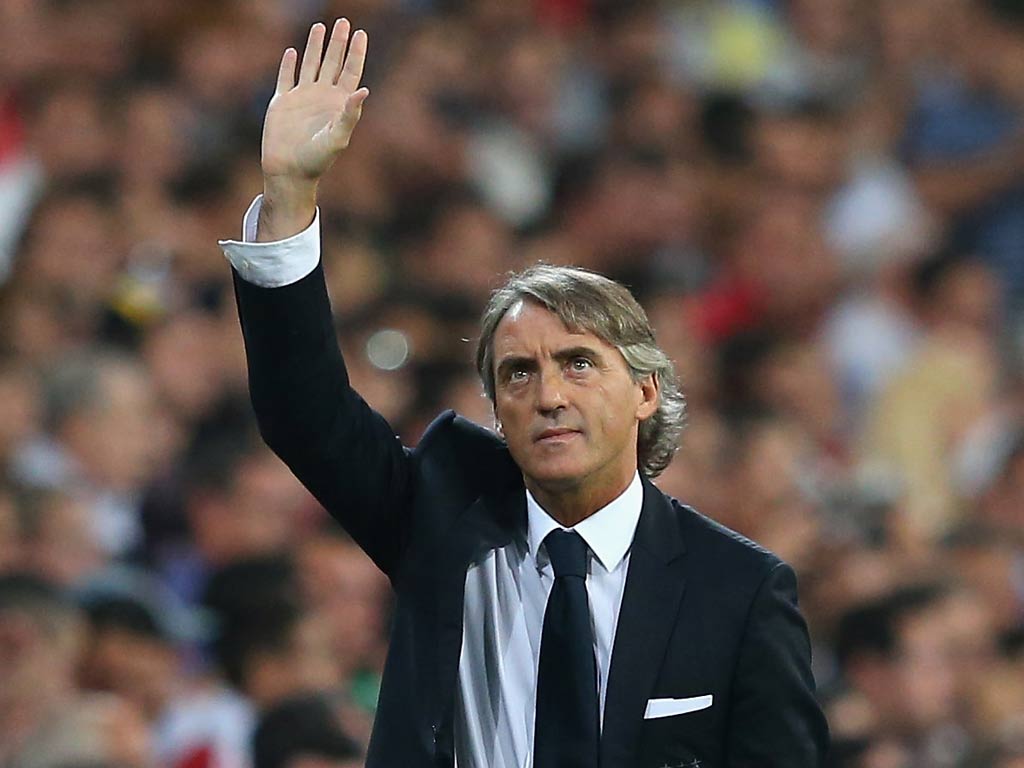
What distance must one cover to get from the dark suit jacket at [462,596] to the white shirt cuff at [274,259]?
13mm

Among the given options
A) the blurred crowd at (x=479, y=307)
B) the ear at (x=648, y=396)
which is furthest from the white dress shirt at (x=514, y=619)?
the blurred crowd at (x=479, y=307)

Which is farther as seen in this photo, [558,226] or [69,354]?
[558,226]

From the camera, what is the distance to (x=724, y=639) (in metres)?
2.95

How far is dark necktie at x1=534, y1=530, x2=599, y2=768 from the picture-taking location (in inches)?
115

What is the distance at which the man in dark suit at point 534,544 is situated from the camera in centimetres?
293

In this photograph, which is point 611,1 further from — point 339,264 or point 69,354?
point 69,354

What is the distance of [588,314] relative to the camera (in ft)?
9.86

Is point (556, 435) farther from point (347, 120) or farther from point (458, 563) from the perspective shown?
point (347, 120)

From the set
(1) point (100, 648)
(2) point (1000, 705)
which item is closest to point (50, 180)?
(1) point (100, 648)

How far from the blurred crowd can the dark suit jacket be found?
1.70m

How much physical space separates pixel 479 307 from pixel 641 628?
503 cm

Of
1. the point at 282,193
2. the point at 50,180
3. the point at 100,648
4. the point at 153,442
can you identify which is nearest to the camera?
the point at 282,193

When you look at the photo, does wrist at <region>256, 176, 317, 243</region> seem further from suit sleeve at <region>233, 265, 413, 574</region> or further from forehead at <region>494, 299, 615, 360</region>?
forehead at <region>494, 299, 615, 360</region>

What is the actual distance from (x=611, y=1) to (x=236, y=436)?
13.3 feet
